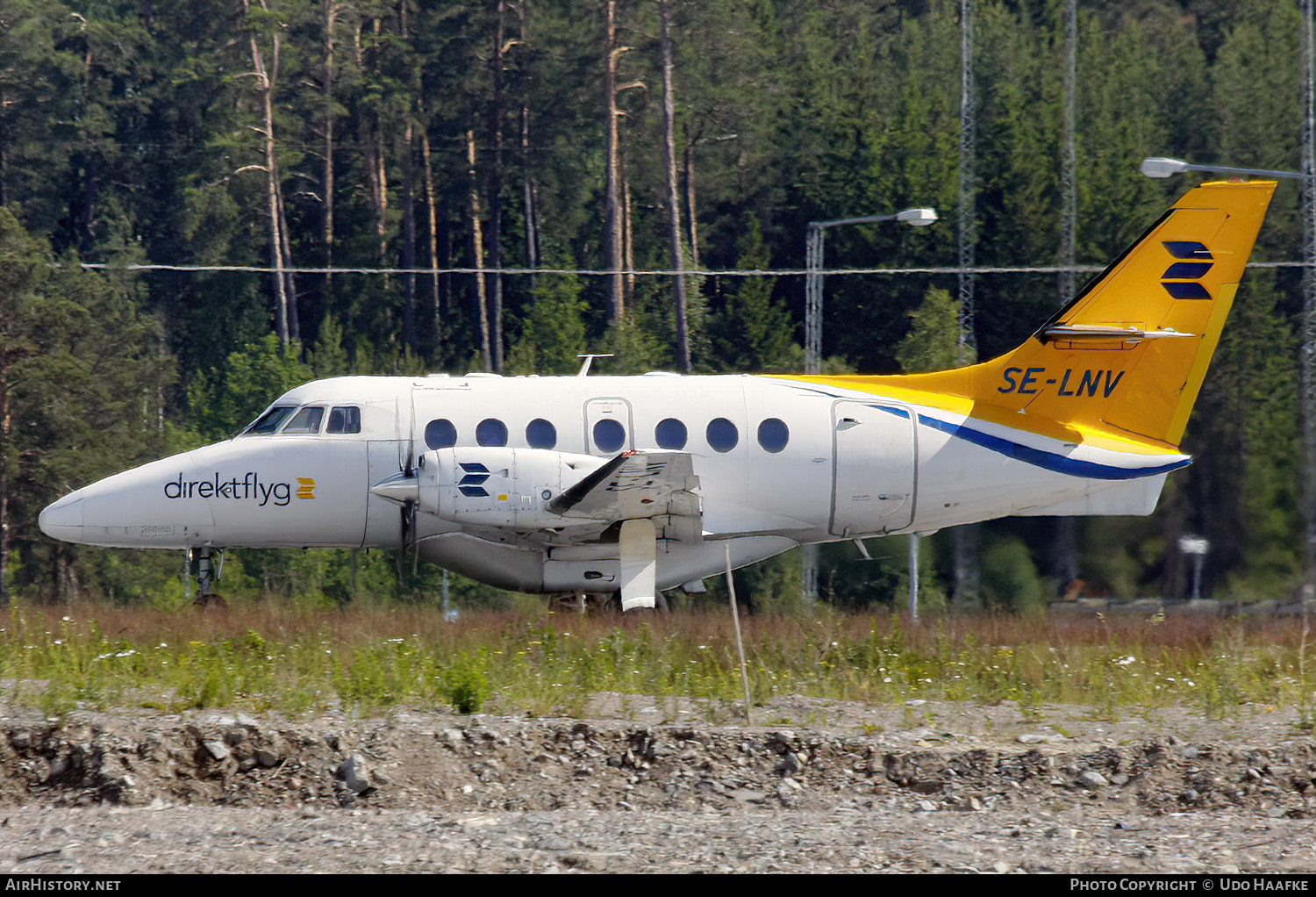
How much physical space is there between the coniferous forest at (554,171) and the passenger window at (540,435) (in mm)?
22633

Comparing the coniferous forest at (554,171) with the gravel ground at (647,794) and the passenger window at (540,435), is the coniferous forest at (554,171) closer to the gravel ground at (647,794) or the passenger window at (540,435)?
the passenger window at (540,435)

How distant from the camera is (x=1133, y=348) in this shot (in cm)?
1823

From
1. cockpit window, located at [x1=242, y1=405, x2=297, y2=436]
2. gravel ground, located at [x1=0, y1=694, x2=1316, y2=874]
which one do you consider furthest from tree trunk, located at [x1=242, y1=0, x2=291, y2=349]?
gravel ground, located at [x1=0, y1=694, x2=1316, y2=874]

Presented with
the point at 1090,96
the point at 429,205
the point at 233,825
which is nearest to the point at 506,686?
the point at 233,825

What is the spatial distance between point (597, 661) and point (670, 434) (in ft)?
15.7

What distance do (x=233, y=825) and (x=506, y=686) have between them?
10.9 feet

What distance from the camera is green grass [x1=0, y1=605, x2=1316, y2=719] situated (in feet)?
38.1

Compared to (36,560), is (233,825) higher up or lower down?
higher up

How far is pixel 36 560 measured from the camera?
116ft

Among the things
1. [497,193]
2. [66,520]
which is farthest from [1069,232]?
[66,520]

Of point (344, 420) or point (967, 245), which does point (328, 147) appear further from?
point (344, 420)

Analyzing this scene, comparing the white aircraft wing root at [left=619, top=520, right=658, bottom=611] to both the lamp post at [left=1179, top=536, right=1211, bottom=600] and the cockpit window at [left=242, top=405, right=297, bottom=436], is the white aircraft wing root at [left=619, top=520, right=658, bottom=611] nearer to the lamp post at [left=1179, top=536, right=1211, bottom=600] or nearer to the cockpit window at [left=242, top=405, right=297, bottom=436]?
the cockpit window at [left=242, top=405, right=297, bottom=436]

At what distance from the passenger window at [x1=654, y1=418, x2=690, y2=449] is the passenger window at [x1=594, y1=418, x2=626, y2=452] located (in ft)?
1.39

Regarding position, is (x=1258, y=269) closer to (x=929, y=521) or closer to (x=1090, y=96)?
(x=1090, y=96)
